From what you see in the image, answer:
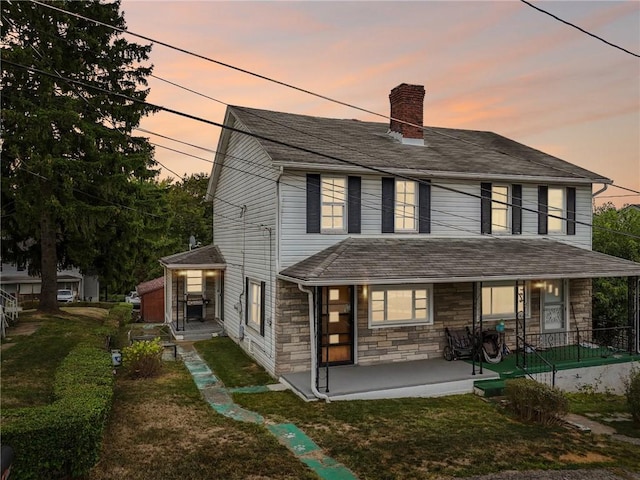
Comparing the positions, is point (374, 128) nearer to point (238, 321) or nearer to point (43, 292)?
point (238, 321)

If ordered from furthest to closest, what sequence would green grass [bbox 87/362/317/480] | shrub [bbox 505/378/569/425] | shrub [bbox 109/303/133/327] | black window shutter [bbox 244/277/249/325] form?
shrub [bbox 109/303/133/327] < black window shutter [bbox 244/277/249/325] < shrub [bbox 505/378/569/425] < green grass [bbox 87/362/317/480]

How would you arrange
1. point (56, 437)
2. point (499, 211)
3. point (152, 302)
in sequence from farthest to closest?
1. point (152, 302)
2. point (499, 211)
3. point (56, 437)

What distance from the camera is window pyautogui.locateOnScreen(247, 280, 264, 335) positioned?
13.5m

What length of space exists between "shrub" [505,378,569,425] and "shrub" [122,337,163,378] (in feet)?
30.5

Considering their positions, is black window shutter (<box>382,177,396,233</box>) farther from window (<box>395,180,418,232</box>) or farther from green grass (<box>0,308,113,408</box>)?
green grass (<box>0,308,113,408</box>)

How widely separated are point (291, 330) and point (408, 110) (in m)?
9.65

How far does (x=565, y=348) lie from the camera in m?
14.5

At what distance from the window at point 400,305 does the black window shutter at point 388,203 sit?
1936mm

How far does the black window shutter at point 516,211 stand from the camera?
1519cm

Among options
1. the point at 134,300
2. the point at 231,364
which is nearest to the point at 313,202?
the point at 231,364

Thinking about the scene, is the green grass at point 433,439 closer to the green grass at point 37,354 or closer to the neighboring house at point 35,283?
the green grass at point 37,354

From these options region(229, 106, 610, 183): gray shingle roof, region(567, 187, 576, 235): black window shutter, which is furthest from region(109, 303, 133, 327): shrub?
region(567, 187, 576, 235): black window shutter

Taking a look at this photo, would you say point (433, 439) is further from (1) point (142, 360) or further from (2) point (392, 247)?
(1) point (142, 360)

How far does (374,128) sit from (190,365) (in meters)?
11.7
